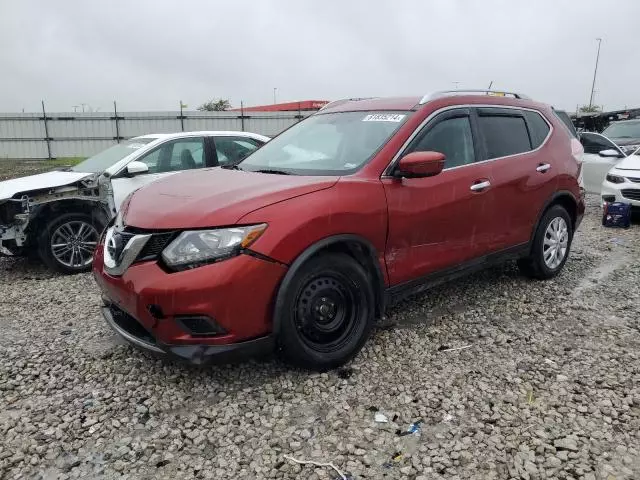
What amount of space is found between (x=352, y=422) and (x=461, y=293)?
91.7 inches

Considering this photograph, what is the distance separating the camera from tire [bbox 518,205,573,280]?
15.8ft

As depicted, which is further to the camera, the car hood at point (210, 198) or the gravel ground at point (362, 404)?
the car hood at point (210, 198)

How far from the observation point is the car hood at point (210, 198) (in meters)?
2.84

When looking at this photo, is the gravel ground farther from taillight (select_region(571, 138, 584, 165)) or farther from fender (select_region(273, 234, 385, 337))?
taillight (select_region(571, 138, 584, 165))

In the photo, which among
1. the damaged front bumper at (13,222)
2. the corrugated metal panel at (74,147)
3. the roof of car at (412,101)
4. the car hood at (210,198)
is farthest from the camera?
the corrugated metal panel at (74,147)

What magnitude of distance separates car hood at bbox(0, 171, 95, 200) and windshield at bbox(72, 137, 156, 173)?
0.19m

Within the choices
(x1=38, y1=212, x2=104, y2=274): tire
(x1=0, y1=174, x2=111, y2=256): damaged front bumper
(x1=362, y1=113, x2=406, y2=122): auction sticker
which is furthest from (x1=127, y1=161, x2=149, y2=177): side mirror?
(x1=362, y1=113, x2=406, y2=122): auction sticker

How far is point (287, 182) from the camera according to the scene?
3.21 metres

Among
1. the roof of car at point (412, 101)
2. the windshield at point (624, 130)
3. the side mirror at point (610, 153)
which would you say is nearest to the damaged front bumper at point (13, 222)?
the roof of car at point (412, 101)

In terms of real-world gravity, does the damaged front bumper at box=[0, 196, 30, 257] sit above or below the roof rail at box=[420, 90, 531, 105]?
below

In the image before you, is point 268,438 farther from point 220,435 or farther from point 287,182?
point 287,182

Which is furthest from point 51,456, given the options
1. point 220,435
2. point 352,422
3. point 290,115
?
point 290,115

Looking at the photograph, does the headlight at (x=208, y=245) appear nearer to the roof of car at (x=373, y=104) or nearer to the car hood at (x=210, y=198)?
the car hood at (x=210, y=198)

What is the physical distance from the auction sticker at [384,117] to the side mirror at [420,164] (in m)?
0.45
